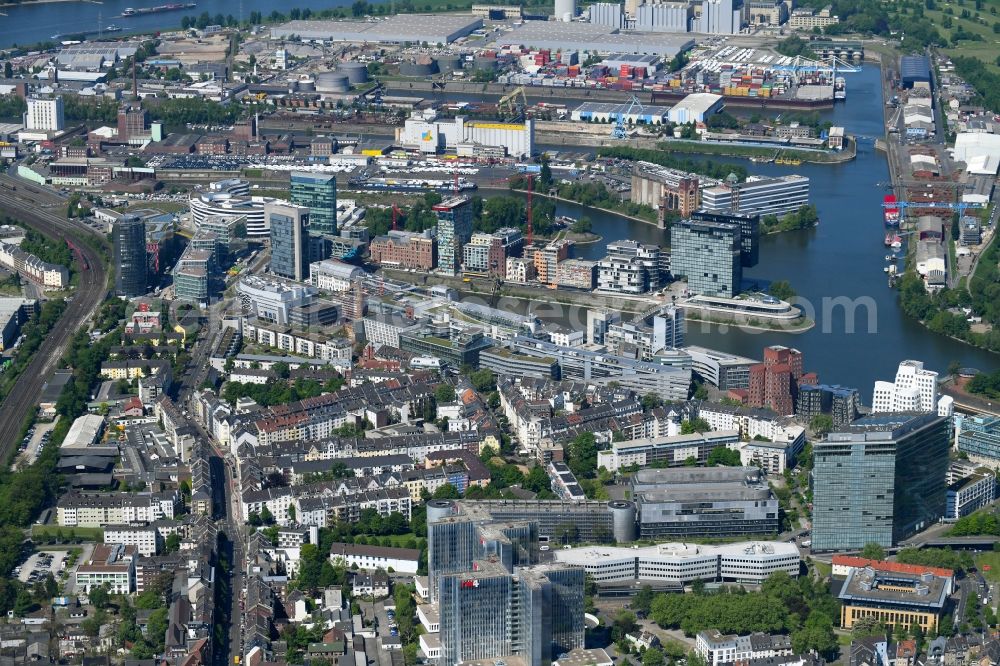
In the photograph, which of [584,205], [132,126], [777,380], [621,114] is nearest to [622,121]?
[621,114]

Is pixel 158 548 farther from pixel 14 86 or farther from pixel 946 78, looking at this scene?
pixel 946 78

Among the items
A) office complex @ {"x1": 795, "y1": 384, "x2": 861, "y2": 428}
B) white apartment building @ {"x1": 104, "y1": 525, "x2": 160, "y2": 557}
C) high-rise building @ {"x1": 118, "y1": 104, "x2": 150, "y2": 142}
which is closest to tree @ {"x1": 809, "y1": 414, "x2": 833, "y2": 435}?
office complex @ {"x1": 795, "y1": 384, "x2": 861, "y2": 428}

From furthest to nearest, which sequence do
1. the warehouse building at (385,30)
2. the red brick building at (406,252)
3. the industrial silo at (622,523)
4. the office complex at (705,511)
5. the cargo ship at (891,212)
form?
the warehouse building at (385,30), the cargo ship at (891,212), the red brick building at (406,252), the office complex at (705,511), the industrial silo at (622,523)

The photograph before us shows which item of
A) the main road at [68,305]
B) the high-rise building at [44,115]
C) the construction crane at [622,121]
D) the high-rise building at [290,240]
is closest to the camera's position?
the main road at [68,305]

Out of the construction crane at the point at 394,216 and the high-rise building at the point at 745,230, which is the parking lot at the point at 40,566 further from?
the construction crane at the point at 394,216

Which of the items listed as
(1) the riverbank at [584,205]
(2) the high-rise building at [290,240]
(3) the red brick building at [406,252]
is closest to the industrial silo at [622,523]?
(2) the high-rise building at [290,240]
